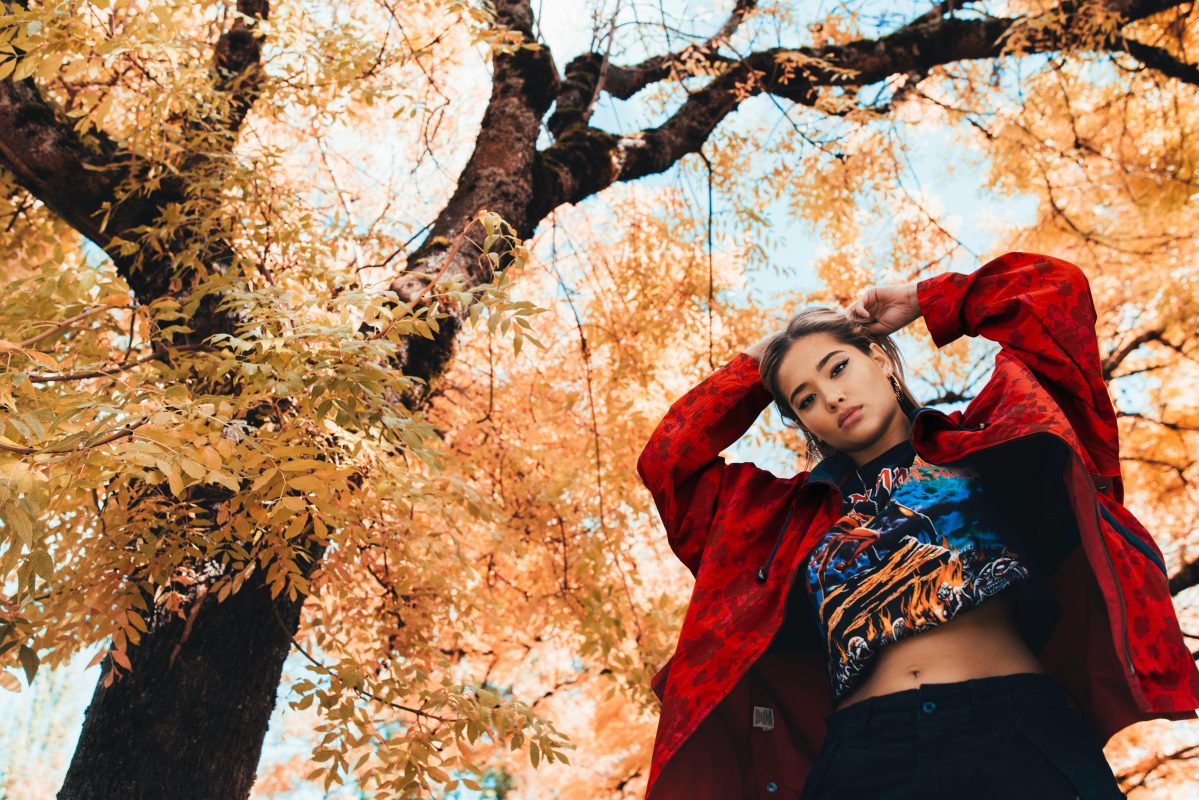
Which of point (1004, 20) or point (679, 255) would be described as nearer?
point (1004, 20)

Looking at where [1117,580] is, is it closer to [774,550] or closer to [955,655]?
[955,655]

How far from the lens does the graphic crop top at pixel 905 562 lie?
149 cm

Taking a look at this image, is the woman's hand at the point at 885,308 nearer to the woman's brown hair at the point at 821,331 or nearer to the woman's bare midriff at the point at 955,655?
the woman's brown hair at the point at 821,331

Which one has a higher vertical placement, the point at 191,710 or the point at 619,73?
the point at 619,73

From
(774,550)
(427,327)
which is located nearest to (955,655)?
(774,550)

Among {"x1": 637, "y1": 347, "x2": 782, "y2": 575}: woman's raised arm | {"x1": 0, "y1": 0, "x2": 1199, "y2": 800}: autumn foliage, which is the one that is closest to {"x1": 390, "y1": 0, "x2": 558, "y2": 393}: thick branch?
{"x1": 0, "y1": 0, "x2": 1199, "y2": 800}: autumn foliage

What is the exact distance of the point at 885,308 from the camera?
1.89m

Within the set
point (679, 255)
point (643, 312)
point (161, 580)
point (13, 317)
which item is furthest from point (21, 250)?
point (679, 255)

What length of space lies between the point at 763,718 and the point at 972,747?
0.47 metres

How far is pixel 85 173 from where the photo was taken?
3088 mm

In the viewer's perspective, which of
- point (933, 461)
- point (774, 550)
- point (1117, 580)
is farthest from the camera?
point (774, 550)

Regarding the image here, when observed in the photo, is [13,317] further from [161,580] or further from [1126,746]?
[1126,746]

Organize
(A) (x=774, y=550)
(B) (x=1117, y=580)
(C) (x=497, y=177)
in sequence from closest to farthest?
(B) (x=1117, y=580)
(A) (x=774, y=550)
(C) (x=497, y=177)

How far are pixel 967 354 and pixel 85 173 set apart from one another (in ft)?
19.6
